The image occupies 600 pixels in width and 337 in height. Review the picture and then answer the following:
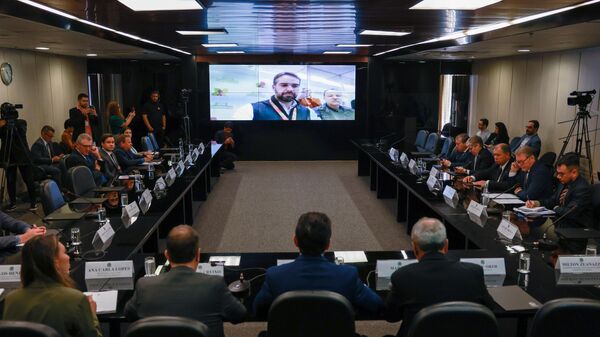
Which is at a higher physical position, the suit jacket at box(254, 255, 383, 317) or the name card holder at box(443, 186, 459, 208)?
the suit jacket at box(254, 255, 383, 317)

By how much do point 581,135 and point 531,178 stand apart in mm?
3946

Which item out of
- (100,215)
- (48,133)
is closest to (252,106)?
(48,133)

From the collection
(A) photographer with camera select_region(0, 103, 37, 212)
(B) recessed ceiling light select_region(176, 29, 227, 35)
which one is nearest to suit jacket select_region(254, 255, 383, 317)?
(B) recessed ceiling light select_region(176, 29, 227, 35)

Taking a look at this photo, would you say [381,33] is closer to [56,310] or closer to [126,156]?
[126,156]

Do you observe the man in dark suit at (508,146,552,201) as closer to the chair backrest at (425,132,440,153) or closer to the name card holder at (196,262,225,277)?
the name card holder at (196,262,225,277)

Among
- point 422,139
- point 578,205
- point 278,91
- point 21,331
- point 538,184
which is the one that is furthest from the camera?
point 278,91

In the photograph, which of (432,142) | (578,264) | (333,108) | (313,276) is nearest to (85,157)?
(313,276)

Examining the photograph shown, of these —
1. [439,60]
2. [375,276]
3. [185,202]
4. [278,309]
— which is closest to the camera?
[278,309]

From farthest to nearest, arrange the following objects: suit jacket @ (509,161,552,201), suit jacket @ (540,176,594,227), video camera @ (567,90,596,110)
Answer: video camera @ (567,90,596,110), suit jacket @ (509,161,552,201), suit jacket @ (540,176,594,227)

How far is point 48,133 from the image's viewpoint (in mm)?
7426

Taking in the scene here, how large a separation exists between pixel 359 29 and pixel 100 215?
10.3 feet

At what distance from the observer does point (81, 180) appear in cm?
511

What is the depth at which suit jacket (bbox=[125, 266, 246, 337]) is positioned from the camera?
2.09m

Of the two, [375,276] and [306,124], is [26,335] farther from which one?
[306,124]
